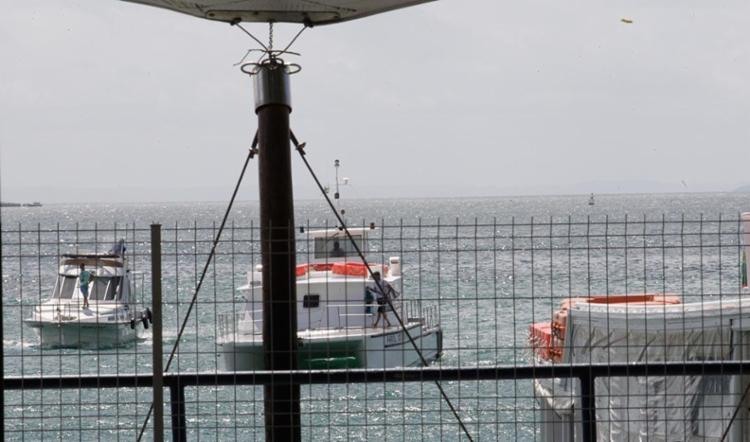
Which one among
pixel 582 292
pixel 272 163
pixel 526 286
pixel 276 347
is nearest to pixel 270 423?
pixel 276 347

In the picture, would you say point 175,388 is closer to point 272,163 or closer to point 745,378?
point 272,163

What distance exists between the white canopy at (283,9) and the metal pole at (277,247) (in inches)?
11.0

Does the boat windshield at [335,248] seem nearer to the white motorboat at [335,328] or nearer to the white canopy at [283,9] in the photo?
the white motorboat at [335,328]

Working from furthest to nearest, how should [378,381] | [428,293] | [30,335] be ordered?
[428,293], [30,335], [378,381]

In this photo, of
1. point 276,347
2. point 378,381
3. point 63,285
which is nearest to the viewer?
point 378,381

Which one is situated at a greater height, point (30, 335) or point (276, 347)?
point (276, 347)

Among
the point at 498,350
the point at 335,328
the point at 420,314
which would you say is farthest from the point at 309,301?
the point at 498,350

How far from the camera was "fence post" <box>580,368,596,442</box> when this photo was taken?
6.09 metres

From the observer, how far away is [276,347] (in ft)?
21.1

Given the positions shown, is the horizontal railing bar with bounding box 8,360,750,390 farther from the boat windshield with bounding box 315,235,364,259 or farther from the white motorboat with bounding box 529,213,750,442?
the boat windshield with bounding box 315,235,364,259

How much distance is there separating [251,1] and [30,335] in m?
41.6

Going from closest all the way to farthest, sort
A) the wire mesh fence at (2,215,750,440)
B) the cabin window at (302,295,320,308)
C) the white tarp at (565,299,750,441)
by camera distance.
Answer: the wire mesh fence at (2,215,750,440), the cabin window at (302,295,320,308), the white tarp at (565,299,750,441)

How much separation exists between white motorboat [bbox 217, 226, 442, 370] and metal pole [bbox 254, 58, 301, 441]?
13 cm

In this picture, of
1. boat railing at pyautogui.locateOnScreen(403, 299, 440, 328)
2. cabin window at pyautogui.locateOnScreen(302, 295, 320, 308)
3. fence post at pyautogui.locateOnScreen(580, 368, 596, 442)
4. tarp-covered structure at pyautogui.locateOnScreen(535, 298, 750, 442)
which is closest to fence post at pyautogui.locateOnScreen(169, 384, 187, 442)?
cabin window at pyautogui.locateOnScreen(302, 295, 320, 308)
